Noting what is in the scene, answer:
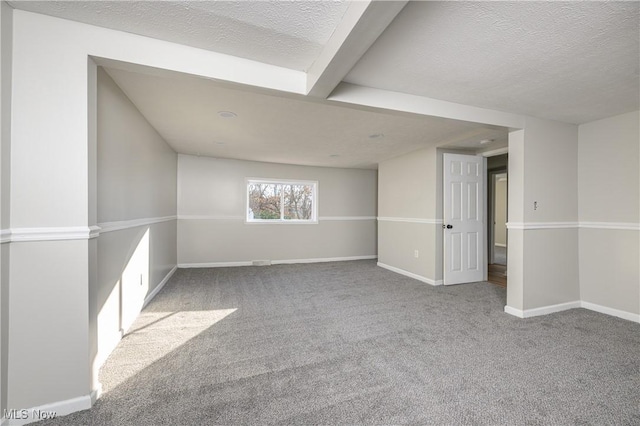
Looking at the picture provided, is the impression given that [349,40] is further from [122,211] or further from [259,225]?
[259,225]

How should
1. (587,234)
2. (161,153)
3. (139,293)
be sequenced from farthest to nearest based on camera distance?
(161,153)
(587,234)
(139,293)

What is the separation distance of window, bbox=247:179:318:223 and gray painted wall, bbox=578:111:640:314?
4.28 metres

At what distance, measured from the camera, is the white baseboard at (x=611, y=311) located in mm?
2697

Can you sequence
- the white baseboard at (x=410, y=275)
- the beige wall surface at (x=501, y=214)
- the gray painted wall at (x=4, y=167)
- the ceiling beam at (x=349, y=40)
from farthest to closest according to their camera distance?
the beige wall surface at (x=501, y=214)
the white baseboard at (x=410, y=275)
the gray painted wall at (x=4, y=167)
the ceiling beam at (x=349, y=40)

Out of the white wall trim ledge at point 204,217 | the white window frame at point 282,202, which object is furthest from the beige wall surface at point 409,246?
the white wall trim ledge at point 204,217

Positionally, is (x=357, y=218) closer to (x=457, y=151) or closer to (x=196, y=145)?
(x=457, y=151)

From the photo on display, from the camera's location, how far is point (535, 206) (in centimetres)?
287

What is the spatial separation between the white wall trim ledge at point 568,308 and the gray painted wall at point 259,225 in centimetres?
359

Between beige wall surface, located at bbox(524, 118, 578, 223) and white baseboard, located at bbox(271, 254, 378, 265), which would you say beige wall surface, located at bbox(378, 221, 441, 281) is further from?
beige wall surface, located at bbox(524, 118, 578, 223)

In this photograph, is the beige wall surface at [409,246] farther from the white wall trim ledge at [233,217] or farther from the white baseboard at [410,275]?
the white wall trim ledge at [233,217]

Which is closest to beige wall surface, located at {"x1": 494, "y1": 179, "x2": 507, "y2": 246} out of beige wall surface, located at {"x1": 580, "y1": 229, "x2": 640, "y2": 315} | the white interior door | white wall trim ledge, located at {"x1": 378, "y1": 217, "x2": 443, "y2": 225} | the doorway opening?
the doorway opening

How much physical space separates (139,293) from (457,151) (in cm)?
475

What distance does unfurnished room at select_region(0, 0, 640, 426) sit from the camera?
1.39 metres

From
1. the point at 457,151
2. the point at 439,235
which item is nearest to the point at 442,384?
the point at 439,235
